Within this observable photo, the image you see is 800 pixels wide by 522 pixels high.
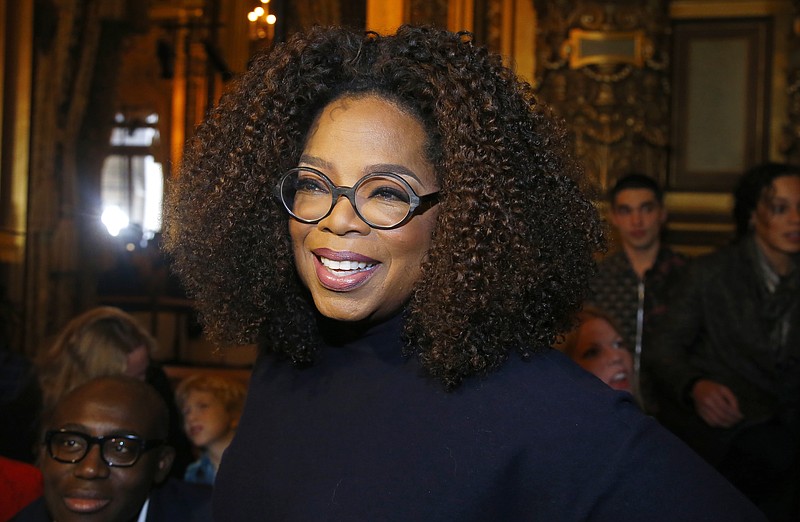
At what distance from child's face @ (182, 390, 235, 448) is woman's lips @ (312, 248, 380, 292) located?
2.29m

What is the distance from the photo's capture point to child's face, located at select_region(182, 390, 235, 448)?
3.70 meters

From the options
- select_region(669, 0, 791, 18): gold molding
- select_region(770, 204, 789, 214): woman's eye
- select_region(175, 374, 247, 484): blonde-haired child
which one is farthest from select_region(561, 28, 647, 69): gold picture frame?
select_region(175, 374, 247, 484): blonde-haired child

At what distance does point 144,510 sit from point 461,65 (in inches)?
63.7

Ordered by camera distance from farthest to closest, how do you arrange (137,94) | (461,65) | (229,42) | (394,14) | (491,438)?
1. (137,94)
2. (229,42)
3. (394,14)
4. (461,65)
5. (491,438)

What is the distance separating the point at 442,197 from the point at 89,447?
138cm

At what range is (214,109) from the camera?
184 centimetres

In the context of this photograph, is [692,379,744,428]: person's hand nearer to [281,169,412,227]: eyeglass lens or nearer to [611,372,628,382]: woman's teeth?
[611,372,628,382]: woman's teeth

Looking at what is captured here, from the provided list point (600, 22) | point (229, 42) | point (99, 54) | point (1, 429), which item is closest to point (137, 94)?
point (229, 42)

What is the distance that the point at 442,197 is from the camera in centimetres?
154

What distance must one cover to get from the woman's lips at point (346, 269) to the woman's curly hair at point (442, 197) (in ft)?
0.30

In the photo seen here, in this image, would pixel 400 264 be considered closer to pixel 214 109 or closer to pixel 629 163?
pixel 214 109

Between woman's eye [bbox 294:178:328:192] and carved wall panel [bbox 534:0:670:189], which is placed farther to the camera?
carved wall panel [bbox 534:0:670:189]

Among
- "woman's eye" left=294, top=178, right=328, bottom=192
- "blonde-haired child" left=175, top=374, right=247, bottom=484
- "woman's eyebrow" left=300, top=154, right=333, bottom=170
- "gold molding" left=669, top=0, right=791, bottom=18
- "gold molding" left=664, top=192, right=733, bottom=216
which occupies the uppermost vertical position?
"gold molding" left=669, top=0, right=791, bottom=18

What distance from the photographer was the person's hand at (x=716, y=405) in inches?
128
